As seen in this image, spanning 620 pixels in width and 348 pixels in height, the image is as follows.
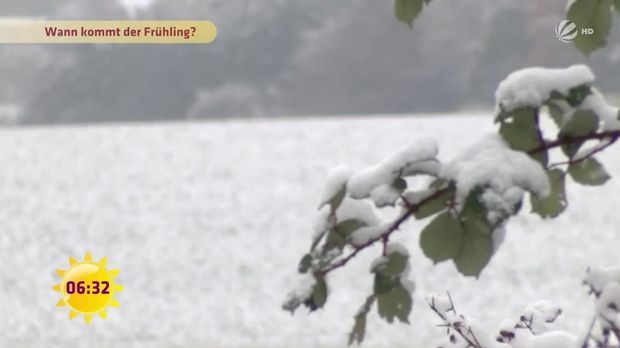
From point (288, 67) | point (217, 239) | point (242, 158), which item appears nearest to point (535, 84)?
point (288, 67)

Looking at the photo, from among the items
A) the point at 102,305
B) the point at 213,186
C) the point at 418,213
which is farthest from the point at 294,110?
the point at 418,213

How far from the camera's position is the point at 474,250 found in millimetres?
300

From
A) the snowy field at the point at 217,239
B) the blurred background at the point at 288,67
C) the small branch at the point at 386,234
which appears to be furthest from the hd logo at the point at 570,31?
the snowy field at the point at 217,239

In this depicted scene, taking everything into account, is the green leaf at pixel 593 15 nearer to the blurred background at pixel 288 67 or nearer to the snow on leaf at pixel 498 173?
the snow on leaf at pixel 498 173

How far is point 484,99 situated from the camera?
1226 millimetres

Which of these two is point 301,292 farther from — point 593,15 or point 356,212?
point 593,15

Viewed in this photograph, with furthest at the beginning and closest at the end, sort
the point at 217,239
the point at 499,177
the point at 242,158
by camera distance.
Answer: the point at 242,158 < the point at 217,239 < the point at 499,177

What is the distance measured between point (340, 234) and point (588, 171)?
0.11 meters

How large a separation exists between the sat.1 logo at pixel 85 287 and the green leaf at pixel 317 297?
505 millimetres

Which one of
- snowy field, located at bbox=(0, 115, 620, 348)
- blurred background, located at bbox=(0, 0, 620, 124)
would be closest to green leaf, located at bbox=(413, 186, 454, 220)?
blurred background, located at bbox=(0, 0, 620, 124)

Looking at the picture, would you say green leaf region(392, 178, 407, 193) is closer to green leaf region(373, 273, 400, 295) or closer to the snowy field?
green leaf region(373, 273, 400, 295)

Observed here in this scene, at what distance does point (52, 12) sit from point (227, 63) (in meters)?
0.58

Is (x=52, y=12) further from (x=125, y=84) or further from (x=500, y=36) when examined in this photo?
(x=500, y=36)

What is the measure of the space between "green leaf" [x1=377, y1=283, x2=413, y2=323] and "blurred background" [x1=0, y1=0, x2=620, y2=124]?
910 mm
